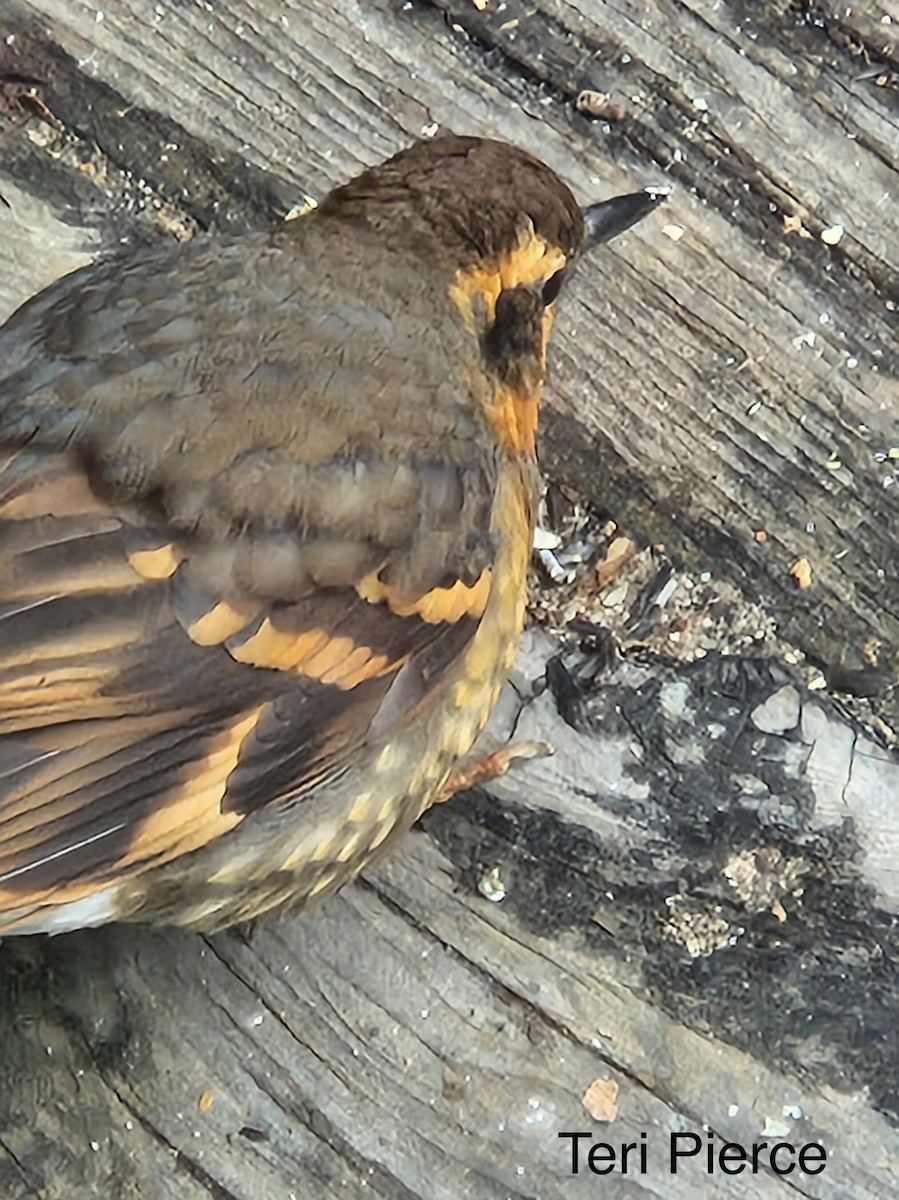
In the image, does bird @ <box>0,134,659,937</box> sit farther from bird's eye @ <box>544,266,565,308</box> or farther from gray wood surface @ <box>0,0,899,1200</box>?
gray wood surface @ <box>0,0,899,1200</box>

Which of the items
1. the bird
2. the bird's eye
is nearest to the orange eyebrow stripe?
the bird

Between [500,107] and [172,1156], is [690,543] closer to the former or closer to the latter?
[500,107]

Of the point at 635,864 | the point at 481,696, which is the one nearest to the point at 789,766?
the point at 635,864

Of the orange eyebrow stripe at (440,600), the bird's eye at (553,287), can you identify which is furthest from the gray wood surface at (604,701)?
the orange eyebrow stripe at (440,600)

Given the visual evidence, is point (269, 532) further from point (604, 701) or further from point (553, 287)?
point (553, 287)

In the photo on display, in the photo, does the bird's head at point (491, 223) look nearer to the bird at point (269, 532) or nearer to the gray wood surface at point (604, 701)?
the bird at point (269, 532)

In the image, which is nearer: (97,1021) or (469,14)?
(97,1021)

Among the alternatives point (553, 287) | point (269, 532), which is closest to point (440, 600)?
point (269, 532)
